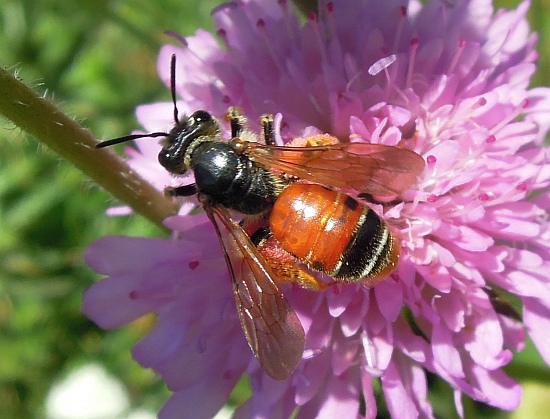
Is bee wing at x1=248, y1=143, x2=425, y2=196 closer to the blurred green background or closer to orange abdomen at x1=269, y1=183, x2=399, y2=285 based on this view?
orange abdomen at x1=269, y1=183, x2=399, y2=285

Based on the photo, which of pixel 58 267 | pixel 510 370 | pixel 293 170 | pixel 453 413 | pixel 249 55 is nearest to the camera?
pixel 293 170

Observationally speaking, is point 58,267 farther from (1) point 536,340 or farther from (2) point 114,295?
(1) point 536,340

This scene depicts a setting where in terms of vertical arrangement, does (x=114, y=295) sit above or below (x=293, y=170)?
below

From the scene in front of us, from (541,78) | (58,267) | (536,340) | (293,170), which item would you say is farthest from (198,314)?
(541,78)

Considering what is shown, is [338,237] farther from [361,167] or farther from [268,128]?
[268,128]

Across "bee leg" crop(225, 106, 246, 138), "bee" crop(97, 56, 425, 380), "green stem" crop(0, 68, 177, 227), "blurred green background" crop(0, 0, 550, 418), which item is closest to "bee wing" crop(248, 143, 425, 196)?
"bee" crop(97, 56, 425, 380)

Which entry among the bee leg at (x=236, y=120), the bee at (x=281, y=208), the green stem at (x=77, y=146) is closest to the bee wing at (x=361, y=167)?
the bee at (x=281, y=208)

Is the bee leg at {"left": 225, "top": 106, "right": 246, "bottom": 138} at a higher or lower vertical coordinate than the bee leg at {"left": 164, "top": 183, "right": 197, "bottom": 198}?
higher
